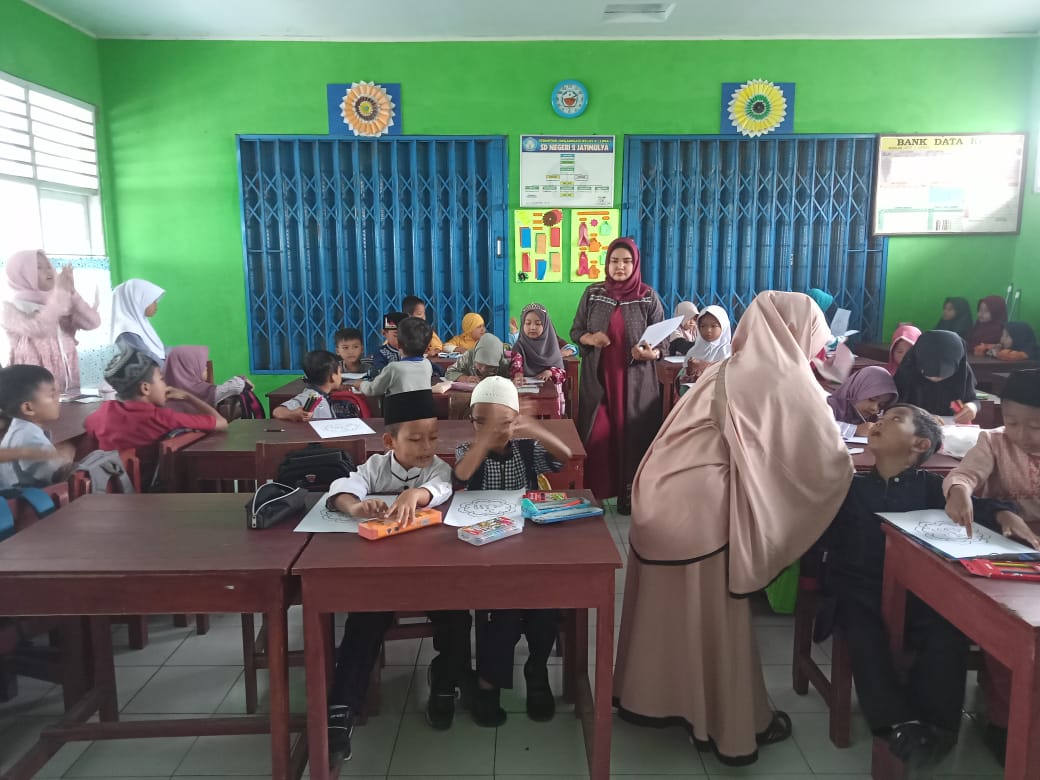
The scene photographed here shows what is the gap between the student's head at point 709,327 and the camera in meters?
4.27

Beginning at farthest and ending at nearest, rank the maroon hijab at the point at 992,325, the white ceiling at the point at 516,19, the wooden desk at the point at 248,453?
the maroon hijab at the point at 992,325, the white ceiling at the point at 516,19, the wooden desk at the point at 248,453

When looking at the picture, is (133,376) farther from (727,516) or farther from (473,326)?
(473,326)

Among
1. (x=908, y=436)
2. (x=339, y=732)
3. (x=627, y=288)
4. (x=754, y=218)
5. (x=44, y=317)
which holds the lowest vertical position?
(x=339, y=732)

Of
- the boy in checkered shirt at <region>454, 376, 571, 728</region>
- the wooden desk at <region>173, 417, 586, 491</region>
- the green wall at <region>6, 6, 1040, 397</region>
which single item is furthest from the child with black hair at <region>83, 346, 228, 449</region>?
the green wall at <region>6, 6, 1040, 397</region>

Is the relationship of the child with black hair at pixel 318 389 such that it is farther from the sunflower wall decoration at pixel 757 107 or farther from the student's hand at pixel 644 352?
the sunflower wall decoration at pixel 757 107

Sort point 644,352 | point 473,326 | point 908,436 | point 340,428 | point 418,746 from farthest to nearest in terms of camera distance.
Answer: point 473,326, point 644,352, point 340,428, point 418,746, point 908,436

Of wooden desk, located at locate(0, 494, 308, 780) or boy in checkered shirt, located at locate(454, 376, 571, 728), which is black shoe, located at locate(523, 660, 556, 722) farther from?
wooden desk, located at locate(0, 494, 308, 780)

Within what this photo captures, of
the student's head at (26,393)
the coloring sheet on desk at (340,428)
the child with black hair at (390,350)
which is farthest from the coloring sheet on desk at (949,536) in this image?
the child with black hair at (390,350)

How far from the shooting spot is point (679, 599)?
1.78 meters

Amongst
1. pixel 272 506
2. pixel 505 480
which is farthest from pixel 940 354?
pixel 272 506

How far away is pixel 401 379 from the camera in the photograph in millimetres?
3287

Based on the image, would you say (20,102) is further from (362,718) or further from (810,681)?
(810,681)

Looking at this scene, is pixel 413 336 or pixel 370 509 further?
pixel 413 336

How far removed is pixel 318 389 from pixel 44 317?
2165 mm
